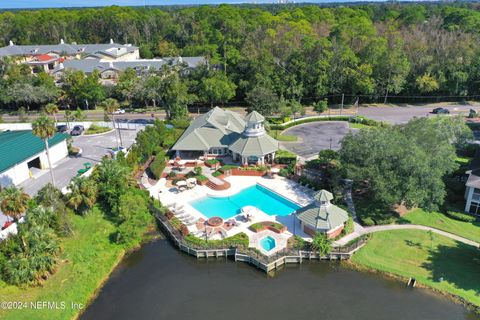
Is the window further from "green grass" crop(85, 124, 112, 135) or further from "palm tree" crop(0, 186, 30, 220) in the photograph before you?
"green grass" crop(85, 124, 112, 135)

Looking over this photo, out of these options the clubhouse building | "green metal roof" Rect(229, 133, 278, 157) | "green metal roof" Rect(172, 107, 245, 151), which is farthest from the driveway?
"green metal roof" Rect(172, 107, 245, 151)

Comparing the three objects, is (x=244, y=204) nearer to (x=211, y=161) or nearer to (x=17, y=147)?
(x=211, y=161)

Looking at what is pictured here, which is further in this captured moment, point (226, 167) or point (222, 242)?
point (226, 167)

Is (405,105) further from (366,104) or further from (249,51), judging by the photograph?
(249,51)

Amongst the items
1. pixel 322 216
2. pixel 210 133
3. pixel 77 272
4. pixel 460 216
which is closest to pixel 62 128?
pixel 210 133

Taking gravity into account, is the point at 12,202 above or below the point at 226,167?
above

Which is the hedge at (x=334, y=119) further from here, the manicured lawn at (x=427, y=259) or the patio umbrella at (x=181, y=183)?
the manicured lawn at (x=427, y=259)

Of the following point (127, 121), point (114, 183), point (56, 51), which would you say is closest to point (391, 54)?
point (127, 121)
